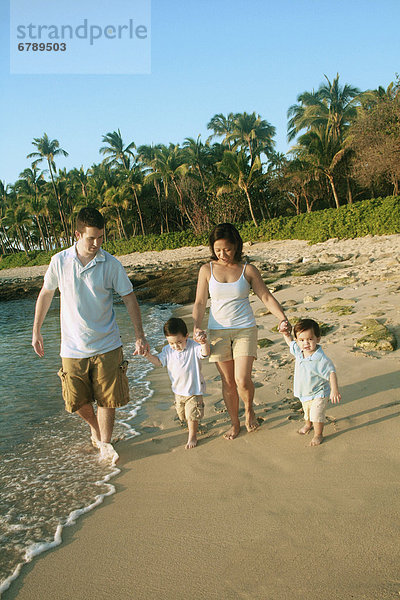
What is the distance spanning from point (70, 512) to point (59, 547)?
40 cm

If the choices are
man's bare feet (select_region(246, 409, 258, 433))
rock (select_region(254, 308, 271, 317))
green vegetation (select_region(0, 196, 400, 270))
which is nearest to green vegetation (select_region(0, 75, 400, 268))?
green vegetation (select_region(0, 196, 400, 270))

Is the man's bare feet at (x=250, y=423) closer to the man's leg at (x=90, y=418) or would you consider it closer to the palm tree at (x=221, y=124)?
the man's leg at (x=90, y=418)

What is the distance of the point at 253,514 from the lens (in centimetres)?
267

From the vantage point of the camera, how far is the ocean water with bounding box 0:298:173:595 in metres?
2.83

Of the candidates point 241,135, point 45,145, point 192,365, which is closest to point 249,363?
point 192,365

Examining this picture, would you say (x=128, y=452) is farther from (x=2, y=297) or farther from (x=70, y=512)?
(x=2, y=297)

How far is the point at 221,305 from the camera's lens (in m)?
3.70

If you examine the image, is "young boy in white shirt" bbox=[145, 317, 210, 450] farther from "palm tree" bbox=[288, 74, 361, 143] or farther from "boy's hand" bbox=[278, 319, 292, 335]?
"palm tree" bbox=[288, 74, 361, 143]

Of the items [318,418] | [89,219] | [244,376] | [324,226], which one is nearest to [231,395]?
[244,376]

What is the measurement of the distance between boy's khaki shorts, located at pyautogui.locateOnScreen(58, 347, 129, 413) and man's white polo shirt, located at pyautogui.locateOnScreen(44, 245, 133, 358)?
2.5 inches

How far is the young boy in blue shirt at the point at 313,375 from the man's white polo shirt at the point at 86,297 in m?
1.42

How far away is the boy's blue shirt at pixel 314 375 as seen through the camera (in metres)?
3.48

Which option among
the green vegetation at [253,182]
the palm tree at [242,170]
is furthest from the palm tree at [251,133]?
the palm tree at [242,170]

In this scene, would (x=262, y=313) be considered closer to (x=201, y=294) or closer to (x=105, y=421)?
(x=201, y=294)
